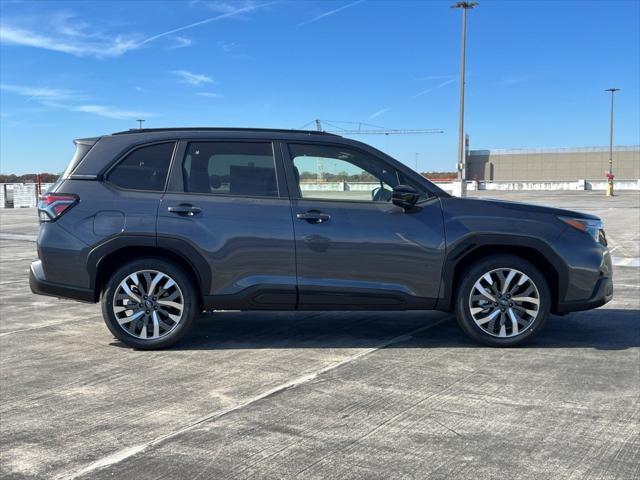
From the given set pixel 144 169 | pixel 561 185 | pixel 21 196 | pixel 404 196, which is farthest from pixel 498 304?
pixel 561 185

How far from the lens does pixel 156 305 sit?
17.2ft

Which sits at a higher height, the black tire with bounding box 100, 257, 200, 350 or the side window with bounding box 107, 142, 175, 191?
the side window with bounding box 107, 142, 175, 191

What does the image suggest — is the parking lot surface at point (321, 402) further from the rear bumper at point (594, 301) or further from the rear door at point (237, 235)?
the rear door at point (237, 235)

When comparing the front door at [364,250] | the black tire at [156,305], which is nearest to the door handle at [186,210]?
the black tire at [156,305]

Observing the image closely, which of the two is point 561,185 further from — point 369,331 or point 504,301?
point 504,301

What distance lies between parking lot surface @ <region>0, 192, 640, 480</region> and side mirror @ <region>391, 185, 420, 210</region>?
1.26 meters

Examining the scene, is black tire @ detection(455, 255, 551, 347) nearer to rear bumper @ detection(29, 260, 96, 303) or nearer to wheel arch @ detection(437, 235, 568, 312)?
wheel arch @ detection(437, 235, 568, 312)

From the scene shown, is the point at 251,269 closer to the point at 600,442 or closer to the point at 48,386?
the point at 48,386

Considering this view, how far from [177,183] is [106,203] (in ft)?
2.03

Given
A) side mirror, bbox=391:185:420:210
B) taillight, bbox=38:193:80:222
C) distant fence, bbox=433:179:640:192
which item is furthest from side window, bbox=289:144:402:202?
distant fence, bbox=433:179:640:192

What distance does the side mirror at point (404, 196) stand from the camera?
5.11 meters

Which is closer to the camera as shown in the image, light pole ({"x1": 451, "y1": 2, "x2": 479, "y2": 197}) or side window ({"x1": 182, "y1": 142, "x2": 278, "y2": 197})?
side window ({"x1": 182, "y1": 142, "x2": 278, "y2": 197})

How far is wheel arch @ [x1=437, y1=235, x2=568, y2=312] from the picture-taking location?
5203 millimetres

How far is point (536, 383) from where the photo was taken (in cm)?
441
